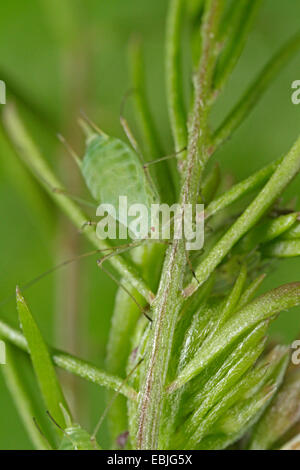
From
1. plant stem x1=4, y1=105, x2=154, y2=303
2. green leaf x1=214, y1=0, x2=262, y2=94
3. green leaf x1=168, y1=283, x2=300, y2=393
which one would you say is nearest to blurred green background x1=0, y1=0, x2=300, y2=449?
plant stem x1=4, y1=105, x2=154, y2=303

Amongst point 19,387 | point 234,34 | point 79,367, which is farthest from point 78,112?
point 79,367

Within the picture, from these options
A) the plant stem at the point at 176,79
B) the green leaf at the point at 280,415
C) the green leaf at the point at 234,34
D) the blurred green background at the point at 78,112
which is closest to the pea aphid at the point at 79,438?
the green leaf at the point at 280,415

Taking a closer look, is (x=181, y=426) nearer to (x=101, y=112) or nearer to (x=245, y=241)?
(x=245, y=241)

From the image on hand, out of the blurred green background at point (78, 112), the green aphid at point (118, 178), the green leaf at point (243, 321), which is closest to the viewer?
the green leaf at point (243, 321)

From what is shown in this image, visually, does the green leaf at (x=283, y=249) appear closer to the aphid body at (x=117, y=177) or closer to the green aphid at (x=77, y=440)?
the aphid body at (x=117, y=177)

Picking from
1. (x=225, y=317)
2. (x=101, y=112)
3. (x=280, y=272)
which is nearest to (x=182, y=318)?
(x=225, y=317)

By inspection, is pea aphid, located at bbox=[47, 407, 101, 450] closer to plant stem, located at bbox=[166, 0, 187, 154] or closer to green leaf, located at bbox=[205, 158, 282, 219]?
green leaf, located at bbox=[205, 158, 282, 219]
